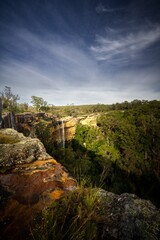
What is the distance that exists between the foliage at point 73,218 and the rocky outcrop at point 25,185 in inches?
7.4

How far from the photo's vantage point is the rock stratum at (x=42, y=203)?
1.37 metres

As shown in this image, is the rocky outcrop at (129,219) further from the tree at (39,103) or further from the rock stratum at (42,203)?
the tree at (39,103)

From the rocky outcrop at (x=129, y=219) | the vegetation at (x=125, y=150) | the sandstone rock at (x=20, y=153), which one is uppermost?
the sandstone rock at (x=20, y=153)

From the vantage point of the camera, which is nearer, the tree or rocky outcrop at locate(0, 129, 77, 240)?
rocky outcrop at locate(0, 129, 77, 240)

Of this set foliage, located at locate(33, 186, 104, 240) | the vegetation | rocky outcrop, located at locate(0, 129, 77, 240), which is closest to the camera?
foliage, located at locate(33, 186, 104, 240)

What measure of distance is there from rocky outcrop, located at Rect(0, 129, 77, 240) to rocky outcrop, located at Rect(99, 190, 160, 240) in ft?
2.03

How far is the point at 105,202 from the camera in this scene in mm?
1874

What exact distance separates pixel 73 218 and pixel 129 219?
71 centimetres

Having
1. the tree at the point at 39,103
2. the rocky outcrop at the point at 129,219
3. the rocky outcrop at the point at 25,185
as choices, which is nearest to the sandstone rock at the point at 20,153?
the rocky outcrop at the point at 25,185

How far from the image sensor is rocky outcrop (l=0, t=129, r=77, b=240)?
1361mm

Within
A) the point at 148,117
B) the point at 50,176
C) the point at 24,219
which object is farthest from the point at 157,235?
the point at 148,117

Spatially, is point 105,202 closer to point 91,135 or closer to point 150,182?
point 150,182

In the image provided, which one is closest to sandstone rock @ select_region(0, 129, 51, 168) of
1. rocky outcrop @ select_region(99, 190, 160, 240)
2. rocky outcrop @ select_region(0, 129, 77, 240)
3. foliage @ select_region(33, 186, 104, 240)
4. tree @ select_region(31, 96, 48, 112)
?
rocky outcrop @ select_region(0, 129, 77, 240)

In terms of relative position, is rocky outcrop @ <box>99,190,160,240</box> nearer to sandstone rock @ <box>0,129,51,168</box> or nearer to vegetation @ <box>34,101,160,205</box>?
sandstone rock @ <box>0,129,51,168</box>
